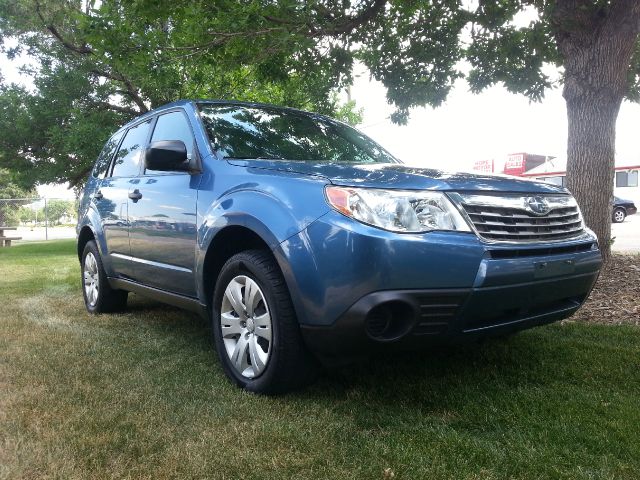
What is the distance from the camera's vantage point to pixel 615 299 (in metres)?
4.94

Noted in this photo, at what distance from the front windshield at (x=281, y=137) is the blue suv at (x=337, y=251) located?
0.02 metres

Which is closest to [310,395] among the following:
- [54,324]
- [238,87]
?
[54,324]

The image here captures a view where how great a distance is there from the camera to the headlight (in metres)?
2.45

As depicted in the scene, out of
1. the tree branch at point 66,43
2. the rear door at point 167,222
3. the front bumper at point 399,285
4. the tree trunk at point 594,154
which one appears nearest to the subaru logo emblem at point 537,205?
the front bumper at point 399,285

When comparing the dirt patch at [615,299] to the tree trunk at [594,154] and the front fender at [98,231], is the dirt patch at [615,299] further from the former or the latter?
the front fender at [98,231]

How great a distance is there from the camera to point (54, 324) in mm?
4680

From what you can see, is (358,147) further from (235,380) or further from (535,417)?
(535,417)

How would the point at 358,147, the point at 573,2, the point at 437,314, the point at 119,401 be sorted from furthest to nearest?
1. the point at 573,2
2. the point at 358,147
3. the point at 119,401
4. the point at 437,314

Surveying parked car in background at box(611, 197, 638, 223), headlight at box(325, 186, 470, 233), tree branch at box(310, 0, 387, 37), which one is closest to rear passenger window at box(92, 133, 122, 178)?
tree branch at box(310, 0, 387, 37)

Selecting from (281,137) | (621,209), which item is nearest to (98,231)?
(281,137)

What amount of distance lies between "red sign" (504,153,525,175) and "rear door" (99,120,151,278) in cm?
3897

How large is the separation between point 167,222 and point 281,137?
3.11 feet

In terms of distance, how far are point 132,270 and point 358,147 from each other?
197cm

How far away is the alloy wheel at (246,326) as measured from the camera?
9.33 feet
